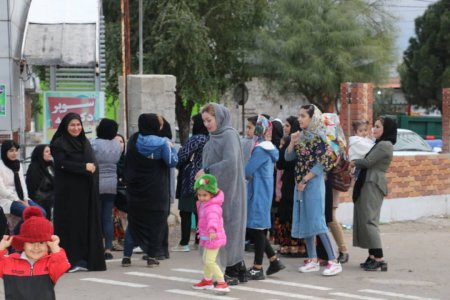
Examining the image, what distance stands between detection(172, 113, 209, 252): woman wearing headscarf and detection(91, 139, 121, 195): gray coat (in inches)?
30.3

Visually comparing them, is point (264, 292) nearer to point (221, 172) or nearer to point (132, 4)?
point (221, 172)

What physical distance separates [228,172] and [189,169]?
235 cm

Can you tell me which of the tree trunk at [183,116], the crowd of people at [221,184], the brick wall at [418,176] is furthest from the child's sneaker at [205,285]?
the tree trunk at [183,116]

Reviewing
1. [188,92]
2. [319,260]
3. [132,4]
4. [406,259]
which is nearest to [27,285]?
[319,260]

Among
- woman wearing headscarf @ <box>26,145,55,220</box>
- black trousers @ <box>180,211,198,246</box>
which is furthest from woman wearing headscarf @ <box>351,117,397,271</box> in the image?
woman wearing headscarf @ <box>26,145,55,220</box>

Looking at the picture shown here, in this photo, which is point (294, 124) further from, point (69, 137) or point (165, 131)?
point (69, 137)

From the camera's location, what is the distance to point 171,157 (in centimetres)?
1059

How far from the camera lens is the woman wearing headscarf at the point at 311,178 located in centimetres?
1012

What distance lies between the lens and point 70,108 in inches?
546

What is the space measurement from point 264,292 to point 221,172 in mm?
1185

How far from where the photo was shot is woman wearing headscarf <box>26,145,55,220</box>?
36.2ft

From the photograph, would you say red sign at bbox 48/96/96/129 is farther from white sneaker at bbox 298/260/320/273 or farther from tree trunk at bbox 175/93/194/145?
tree trunk at bbox 175/93/194/145

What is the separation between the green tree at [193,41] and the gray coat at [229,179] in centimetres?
2271

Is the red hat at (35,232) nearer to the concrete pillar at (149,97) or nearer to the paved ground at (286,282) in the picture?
the paved ground at (286,282)
